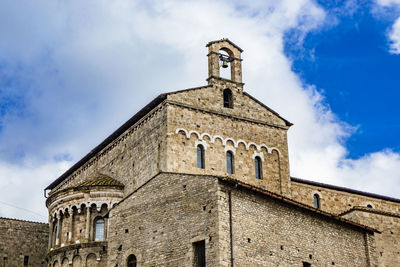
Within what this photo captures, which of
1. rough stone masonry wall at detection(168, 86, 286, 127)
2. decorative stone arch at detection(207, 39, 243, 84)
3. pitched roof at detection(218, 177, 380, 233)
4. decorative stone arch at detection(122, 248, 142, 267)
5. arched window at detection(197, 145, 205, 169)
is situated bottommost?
decorative stone arch at detection(122, 248, 142, 267)

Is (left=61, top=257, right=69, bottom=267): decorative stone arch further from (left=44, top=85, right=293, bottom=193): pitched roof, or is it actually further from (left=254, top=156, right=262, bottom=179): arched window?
(left=254, top=156, right=262, bottom=179): arched window

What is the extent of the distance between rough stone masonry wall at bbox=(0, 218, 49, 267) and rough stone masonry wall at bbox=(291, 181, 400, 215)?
51.3ft

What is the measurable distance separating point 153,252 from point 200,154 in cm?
888

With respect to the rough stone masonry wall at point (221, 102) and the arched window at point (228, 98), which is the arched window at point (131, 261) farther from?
the arched window at point (228, 98)

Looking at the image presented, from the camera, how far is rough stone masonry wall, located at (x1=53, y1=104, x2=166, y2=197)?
1300 inches

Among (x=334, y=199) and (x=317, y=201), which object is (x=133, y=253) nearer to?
(x=317, y=201)

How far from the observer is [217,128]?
34.3 m

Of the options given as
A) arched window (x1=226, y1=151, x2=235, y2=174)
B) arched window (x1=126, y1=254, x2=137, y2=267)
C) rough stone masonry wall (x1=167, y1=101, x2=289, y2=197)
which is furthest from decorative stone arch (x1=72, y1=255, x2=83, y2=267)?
arched window (x1=226, y1=151, x2=235, y2=174)

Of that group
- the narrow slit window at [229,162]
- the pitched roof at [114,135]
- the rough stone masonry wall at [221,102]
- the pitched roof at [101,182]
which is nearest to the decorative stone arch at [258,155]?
the narrow slit window at [229,162]

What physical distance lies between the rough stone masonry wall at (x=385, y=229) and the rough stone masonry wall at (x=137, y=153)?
9.41 metres

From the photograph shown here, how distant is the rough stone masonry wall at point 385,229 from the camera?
103 feet

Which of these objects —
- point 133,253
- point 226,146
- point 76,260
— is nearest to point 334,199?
point 226,146

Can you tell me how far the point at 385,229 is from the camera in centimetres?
3225

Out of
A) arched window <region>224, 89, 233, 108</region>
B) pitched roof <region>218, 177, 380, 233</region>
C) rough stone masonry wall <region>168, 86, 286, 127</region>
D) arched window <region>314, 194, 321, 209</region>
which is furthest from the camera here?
arched window <region>314, 194, 321, 209</region>
